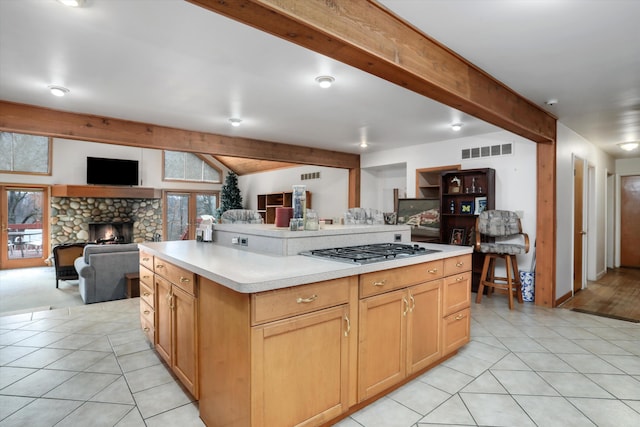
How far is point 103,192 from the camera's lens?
8.34 meters

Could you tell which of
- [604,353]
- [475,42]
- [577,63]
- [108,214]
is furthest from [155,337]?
[108,214]

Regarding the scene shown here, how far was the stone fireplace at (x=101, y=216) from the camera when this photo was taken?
26.4ft

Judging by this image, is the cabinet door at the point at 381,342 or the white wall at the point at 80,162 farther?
the white wall at the point at 80,162

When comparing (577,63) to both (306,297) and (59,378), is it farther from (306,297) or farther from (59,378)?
(59,378)

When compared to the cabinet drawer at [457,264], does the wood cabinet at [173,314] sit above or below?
below

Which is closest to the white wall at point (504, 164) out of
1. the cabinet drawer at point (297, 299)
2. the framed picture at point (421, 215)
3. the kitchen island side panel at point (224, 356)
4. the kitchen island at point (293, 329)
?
the framed picture at point (421, 215)

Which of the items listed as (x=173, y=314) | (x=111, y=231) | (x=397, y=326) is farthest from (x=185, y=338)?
(x=111, y=231)

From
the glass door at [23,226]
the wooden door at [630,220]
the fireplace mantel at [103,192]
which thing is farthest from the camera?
the fireplace mantel at [103,192]

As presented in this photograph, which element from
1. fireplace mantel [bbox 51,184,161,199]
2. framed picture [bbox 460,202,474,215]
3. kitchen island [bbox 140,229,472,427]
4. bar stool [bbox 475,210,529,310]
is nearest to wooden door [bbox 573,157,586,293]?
bar stool [bbox 475,210,529,310]

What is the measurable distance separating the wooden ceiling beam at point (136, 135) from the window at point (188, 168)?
4434mm

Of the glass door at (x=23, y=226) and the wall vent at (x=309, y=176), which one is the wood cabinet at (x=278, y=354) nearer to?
the wall vent at (x=309, y=176)

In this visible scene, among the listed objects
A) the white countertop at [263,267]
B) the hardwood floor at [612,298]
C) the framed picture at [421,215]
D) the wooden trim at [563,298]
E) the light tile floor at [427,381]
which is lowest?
the light tile floor at [427,381]

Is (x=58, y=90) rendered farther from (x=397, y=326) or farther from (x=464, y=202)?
(x=464, y=202)

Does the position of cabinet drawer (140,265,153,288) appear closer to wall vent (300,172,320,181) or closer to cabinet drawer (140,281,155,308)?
cabinet drawer (140,281,155,308)
